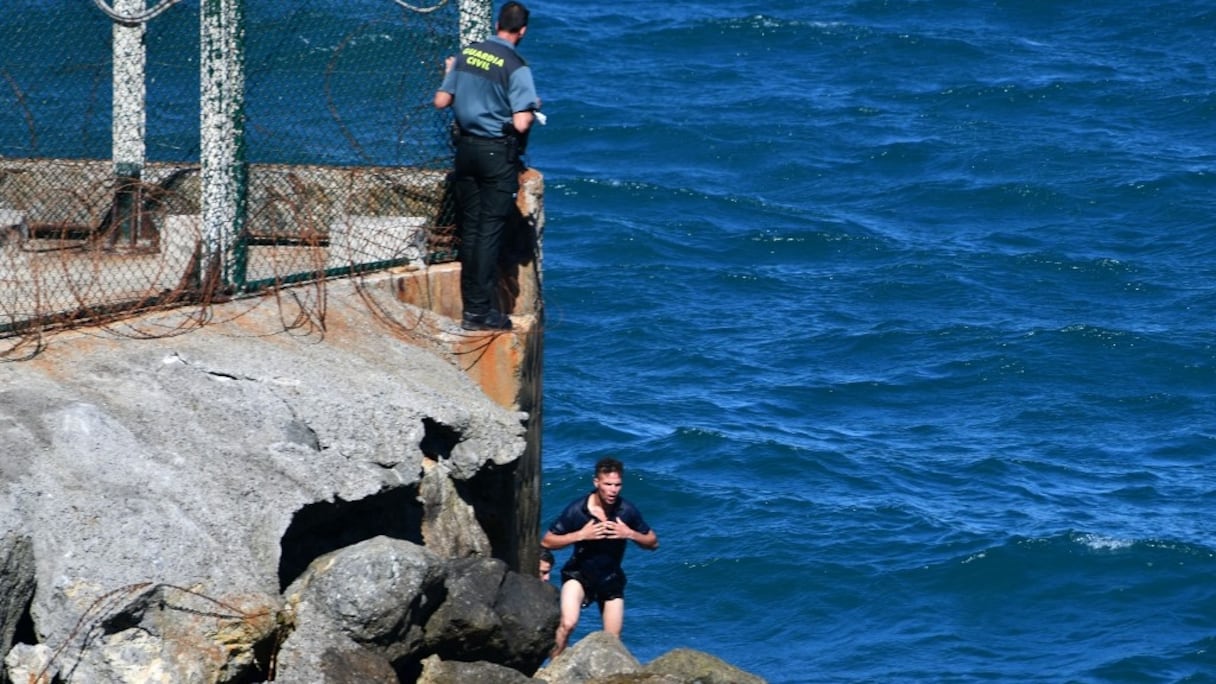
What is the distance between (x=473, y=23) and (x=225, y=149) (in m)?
1.73

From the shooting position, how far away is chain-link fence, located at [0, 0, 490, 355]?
34.4ft

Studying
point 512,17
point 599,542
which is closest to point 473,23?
point 512,17

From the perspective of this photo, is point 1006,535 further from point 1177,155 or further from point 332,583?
point 1177,155

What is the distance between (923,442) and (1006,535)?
2072 mm

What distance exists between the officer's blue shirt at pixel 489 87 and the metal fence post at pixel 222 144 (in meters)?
1.17

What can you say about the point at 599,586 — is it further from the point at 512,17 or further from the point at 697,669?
the point at 512,17

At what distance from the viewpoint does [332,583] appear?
858 cm

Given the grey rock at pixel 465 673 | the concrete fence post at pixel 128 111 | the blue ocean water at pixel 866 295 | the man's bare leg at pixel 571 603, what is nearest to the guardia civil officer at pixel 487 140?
the blue ocean water at pixel 866 295

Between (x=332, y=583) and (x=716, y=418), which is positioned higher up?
(x=332, y=583)

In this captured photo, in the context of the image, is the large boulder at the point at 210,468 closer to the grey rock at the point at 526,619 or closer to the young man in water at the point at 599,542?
the young man in water at the point at 599,542

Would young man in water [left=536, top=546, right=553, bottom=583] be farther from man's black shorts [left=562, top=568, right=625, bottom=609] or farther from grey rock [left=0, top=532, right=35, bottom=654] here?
grey rock [left=0, top=532, right=35, bottom=654]

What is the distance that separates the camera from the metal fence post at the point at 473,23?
11188 millimetres

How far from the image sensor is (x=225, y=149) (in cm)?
1029

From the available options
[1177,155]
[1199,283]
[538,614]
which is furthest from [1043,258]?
[538,614]
